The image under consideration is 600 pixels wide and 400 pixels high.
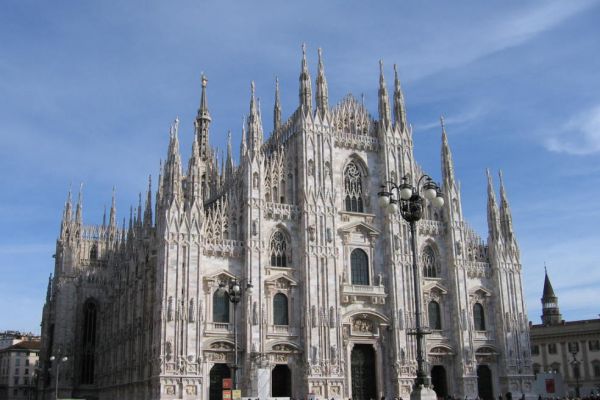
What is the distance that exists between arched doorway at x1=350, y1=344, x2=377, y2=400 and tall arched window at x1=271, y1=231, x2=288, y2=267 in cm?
798

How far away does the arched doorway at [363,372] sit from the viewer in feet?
158

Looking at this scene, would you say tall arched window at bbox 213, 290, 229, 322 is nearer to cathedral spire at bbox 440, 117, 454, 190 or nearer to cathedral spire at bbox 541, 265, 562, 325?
cathedral spire at bbox 440, 117, 454, 190

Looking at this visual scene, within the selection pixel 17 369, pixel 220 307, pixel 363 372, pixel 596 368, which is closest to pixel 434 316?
pixel 363 372

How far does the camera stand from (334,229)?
4844cm

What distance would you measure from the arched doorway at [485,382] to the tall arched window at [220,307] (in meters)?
20.2

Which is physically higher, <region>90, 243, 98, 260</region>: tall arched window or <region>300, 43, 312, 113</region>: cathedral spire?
<region>300, 43, 312, 113</region>: cathedral spire

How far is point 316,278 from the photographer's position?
46.8m

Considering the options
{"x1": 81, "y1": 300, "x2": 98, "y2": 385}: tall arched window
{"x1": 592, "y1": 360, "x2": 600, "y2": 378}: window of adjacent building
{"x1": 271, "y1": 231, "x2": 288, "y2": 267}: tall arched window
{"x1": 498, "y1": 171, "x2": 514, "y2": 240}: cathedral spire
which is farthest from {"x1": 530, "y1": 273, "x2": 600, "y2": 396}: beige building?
{"x1": 81, "y1": 300, "x2": 98, "y2": 385}: tall arched window

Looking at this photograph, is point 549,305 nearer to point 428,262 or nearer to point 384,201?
point 428,262

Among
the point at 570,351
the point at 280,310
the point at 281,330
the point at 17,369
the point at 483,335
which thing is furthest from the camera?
the point at 17,369

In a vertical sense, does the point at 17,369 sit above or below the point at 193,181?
below

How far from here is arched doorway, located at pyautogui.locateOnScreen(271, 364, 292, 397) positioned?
149ft

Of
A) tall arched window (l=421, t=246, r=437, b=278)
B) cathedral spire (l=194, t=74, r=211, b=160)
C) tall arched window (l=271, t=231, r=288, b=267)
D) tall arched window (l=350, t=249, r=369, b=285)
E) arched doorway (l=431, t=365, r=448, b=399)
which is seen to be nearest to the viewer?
tall arched window (l=271, t=231, r=288, b=267)

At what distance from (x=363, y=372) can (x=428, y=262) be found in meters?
9.78
